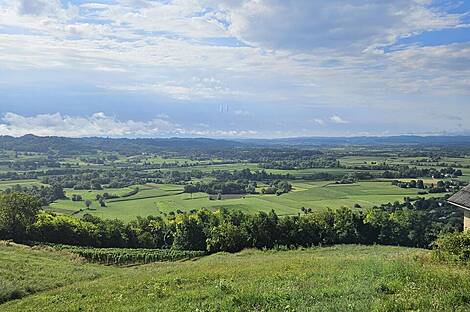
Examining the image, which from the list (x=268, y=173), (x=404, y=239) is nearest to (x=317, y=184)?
(x=268, y=173)

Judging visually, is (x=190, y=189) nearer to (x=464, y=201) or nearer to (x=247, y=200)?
(x=247, y=200)

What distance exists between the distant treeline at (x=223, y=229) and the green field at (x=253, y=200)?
52.1 ft

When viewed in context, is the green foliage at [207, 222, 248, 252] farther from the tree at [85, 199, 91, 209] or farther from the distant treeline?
the tree at [85, 199, 91, 209]

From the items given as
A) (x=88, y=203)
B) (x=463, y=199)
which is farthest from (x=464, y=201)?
(x=88, y=203)

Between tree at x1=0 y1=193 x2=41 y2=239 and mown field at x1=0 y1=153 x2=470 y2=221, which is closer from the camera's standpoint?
tree at x1=0 y1=193 x2=41 y2=239

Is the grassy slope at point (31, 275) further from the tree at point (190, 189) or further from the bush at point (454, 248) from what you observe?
the tree at point (190, 189)

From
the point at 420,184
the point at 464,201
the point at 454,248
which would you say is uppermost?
the point at 464,201

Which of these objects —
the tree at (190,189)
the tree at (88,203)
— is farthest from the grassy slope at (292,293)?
the tree at (190,189)

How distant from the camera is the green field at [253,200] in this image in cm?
8800

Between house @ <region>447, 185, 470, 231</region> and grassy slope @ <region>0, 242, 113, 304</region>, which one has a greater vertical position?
house @ <region>447, 185, 470, 231</region>

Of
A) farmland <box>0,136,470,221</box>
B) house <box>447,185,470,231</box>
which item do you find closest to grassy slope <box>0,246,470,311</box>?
house <box>447,185,470,231</box>

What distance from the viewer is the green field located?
88.0 metres

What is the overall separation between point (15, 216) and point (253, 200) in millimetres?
57793

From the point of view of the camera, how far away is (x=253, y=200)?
102m
